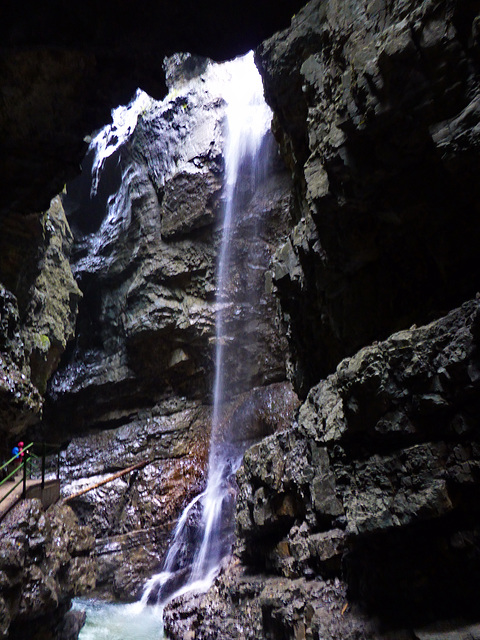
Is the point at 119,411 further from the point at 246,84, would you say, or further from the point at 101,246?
the point at 246,84

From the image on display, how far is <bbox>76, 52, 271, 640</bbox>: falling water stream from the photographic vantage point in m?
8.64

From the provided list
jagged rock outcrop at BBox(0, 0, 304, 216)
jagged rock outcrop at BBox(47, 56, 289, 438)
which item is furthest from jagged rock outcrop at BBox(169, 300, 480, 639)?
jagged rock outcrop at BBox(47, 56, 289, 438)

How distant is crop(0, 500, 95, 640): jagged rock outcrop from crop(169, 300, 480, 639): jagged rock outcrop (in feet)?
9.35

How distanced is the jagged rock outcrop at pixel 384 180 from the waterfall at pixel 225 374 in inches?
229

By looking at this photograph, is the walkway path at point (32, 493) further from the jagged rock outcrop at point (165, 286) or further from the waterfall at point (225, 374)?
the jagged rock outcrop at point (165, 286)

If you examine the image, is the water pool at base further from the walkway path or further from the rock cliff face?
the walkway path

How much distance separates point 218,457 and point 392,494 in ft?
32.5

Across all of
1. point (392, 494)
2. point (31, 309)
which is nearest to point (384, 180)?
point (392, 494)

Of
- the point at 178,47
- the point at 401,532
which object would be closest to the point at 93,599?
the point at 401,532

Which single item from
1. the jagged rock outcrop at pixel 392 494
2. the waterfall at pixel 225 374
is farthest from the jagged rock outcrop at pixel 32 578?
the waterfall at pixel 225 374

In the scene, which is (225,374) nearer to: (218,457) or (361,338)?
(218,457)

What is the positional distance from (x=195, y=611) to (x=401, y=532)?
423 centimetres

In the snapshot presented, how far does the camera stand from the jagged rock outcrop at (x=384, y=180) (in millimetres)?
3514

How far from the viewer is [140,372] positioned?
14.5 metres
